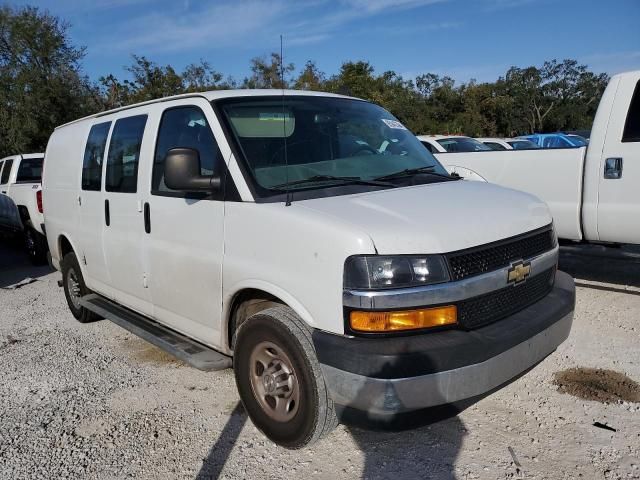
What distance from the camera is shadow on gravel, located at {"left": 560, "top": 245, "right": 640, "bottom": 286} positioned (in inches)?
257

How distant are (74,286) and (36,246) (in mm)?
4442

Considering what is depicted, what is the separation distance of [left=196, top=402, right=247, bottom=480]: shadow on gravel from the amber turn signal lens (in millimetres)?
1216

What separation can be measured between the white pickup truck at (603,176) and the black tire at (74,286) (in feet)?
12.5

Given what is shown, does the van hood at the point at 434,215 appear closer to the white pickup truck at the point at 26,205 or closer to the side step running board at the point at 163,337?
the side step running board at the point at 163,337

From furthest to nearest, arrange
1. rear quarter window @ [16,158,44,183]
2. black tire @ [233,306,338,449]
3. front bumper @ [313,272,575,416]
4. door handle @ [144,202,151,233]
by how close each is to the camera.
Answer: rear quarter window @ [16,158,44,183] < door handle @ [144,202,151,233] < black tire @ [233,306,338,449] < front bumper @ [313,272,575,416]

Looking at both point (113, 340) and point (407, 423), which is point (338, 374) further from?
point (113, 340)

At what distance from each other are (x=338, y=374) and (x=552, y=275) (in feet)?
5.46

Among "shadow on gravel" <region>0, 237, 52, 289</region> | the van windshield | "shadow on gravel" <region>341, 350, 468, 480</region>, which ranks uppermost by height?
the van windshield

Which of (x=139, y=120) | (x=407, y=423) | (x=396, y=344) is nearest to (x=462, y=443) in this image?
(x=407, y=423)

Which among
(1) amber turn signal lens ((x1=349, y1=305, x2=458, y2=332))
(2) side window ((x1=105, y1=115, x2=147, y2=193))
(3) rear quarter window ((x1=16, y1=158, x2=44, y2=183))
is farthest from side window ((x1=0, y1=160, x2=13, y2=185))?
(1) amber turn signal lens ((x1=349, y1=305, x2=458, y2=332))

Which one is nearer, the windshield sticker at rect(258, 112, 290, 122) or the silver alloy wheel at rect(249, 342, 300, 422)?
the silver alloy wheel at rect(249, 342, 300, 422)

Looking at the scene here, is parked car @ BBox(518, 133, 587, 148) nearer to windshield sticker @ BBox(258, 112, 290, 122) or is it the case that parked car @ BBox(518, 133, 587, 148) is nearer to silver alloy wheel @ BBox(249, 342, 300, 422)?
windshield sticker @ BBox(258, 112, 290, 122)

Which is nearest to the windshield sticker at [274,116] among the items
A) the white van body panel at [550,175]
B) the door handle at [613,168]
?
the white van body panel at [550,175]

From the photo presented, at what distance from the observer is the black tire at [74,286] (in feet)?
17.8
